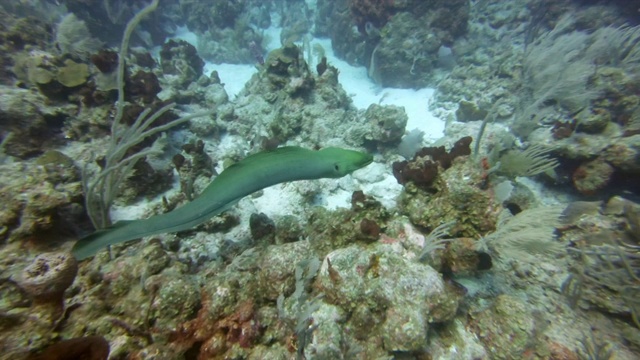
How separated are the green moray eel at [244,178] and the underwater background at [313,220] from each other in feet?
0.08

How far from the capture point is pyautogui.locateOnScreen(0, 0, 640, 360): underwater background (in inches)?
106

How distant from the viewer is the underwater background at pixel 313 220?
269 centimetres

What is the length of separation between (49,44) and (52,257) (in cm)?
896

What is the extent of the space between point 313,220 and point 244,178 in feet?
4.69

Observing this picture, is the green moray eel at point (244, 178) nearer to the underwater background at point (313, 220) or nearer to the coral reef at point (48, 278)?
the underwater background at point (313, 220)

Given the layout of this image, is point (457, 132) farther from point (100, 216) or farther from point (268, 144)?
point (100, 216)

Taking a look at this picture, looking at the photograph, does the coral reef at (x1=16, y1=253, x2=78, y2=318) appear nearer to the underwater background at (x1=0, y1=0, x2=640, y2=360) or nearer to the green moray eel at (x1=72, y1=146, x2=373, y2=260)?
the underwater background at (x1=0, y1=0, x2=640, y2=360)

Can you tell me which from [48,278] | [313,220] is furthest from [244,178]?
[48,278]

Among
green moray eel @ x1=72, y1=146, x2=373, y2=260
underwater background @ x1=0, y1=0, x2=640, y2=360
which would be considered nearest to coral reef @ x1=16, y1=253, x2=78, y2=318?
underwater background @ x1=0, y1=0, x2=640, y2=360

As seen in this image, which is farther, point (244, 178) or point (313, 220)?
point (313, 220)

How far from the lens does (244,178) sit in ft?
9.59

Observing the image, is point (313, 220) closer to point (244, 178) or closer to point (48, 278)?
point (244, 178)

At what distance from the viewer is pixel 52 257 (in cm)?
260

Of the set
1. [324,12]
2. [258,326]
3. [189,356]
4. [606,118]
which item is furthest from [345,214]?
[324,12]
